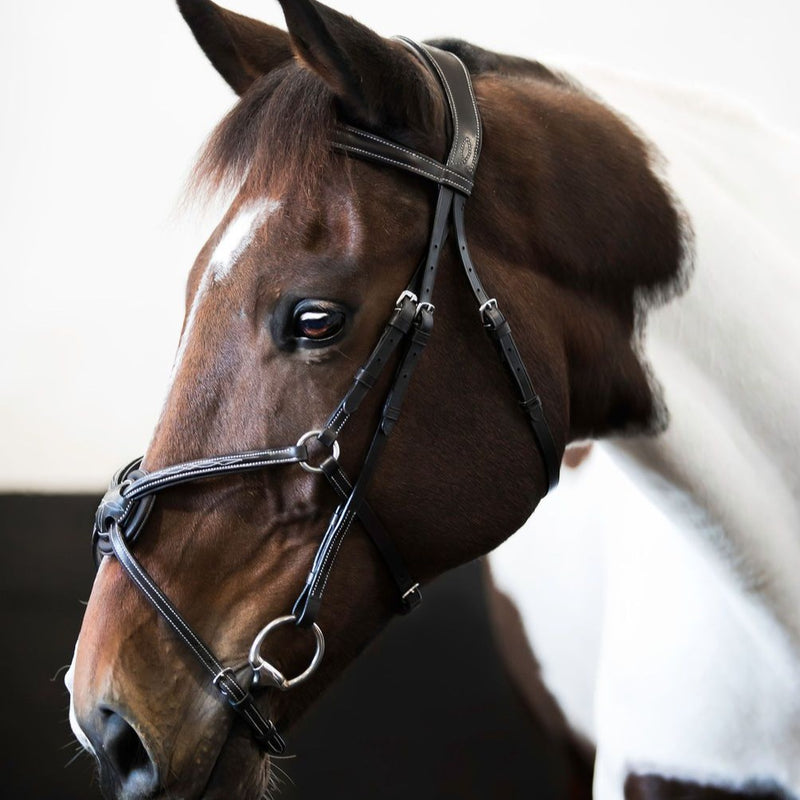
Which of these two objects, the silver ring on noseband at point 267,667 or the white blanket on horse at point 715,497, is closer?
the silver ring on noseband at point 267,667

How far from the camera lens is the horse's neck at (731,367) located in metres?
0.67

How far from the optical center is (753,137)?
77cm

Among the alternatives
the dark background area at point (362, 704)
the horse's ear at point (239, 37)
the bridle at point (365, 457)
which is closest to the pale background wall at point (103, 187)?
the dark background area at point (362, 704)

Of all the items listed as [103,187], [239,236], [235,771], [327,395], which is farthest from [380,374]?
[103,187]

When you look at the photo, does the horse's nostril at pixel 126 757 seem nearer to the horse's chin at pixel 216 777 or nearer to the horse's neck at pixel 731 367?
the horse's chin at pixel 216 777

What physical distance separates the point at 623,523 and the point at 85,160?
3.51 ft

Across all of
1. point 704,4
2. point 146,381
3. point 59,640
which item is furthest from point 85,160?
point 704,4

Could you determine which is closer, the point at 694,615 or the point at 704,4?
the point at 694,615

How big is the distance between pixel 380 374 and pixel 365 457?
6 cm

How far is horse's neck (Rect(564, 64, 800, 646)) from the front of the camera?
0.67m

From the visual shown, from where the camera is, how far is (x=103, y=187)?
1.37 m

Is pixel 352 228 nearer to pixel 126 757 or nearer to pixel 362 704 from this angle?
pixel 126 757

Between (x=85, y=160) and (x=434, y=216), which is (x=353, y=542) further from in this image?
(x=85, y=160)

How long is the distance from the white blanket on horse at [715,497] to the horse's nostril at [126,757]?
1.48 ft
